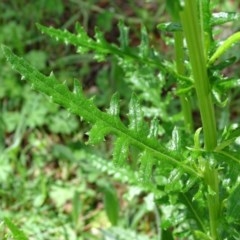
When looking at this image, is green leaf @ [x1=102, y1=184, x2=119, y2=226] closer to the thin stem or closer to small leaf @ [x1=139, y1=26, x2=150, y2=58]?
small leaf @ [x1=139, y1=26, x2=150, y2=58]

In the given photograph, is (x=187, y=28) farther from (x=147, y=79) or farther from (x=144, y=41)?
(x=147, y=79)

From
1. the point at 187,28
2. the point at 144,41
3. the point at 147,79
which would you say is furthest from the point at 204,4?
the point at 147,79

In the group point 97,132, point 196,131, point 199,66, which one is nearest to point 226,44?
point 199,66

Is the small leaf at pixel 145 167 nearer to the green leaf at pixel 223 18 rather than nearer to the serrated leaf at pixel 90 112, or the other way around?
the serrated leaf at pixel 90 112

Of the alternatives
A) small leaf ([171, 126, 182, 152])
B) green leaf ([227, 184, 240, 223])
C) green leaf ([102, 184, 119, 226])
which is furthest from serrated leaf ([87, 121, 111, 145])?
green leaf ([102, 184, 119, 226])

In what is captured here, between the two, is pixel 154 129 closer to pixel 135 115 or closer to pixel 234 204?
pixel 135 115

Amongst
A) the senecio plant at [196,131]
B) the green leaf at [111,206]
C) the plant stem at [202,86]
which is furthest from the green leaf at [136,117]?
the green leaf at [111,206]
